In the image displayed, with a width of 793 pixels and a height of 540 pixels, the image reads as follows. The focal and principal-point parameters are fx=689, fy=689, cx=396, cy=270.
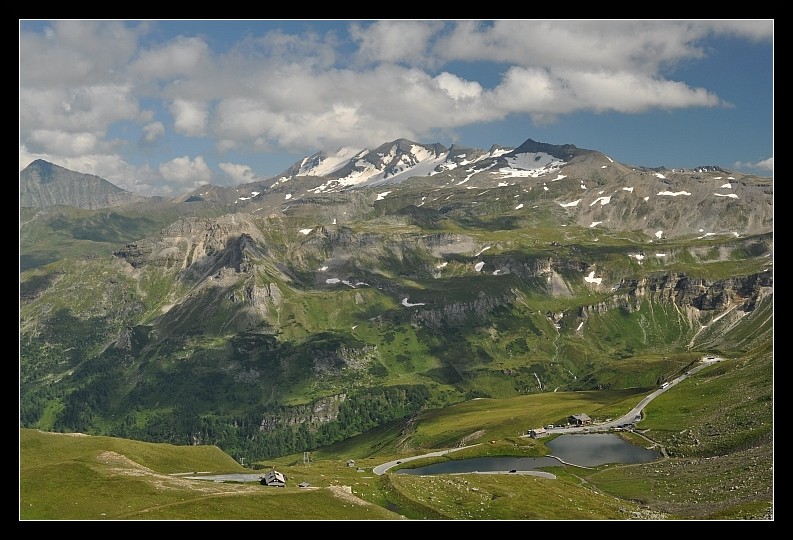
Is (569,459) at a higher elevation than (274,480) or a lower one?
lower

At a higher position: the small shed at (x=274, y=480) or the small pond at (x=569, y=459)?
the small shed at (x=274, y=480)

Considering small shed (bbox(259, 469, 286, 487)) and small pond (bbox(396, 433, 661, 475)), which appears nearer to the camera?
small shed (bbox(259, 469, 286, 487))

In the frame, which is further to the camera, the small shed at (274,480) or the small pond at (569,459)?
the small pond at (569,459)

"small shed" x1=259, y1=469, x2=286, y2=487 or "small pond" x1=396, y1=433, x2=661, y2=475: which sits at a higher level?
"small shed" x1=259, y1=469, x2=286, y2=487

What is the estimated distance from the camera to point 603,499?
380 ft

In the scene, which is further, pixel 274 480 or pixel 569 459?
pixel 569 459
